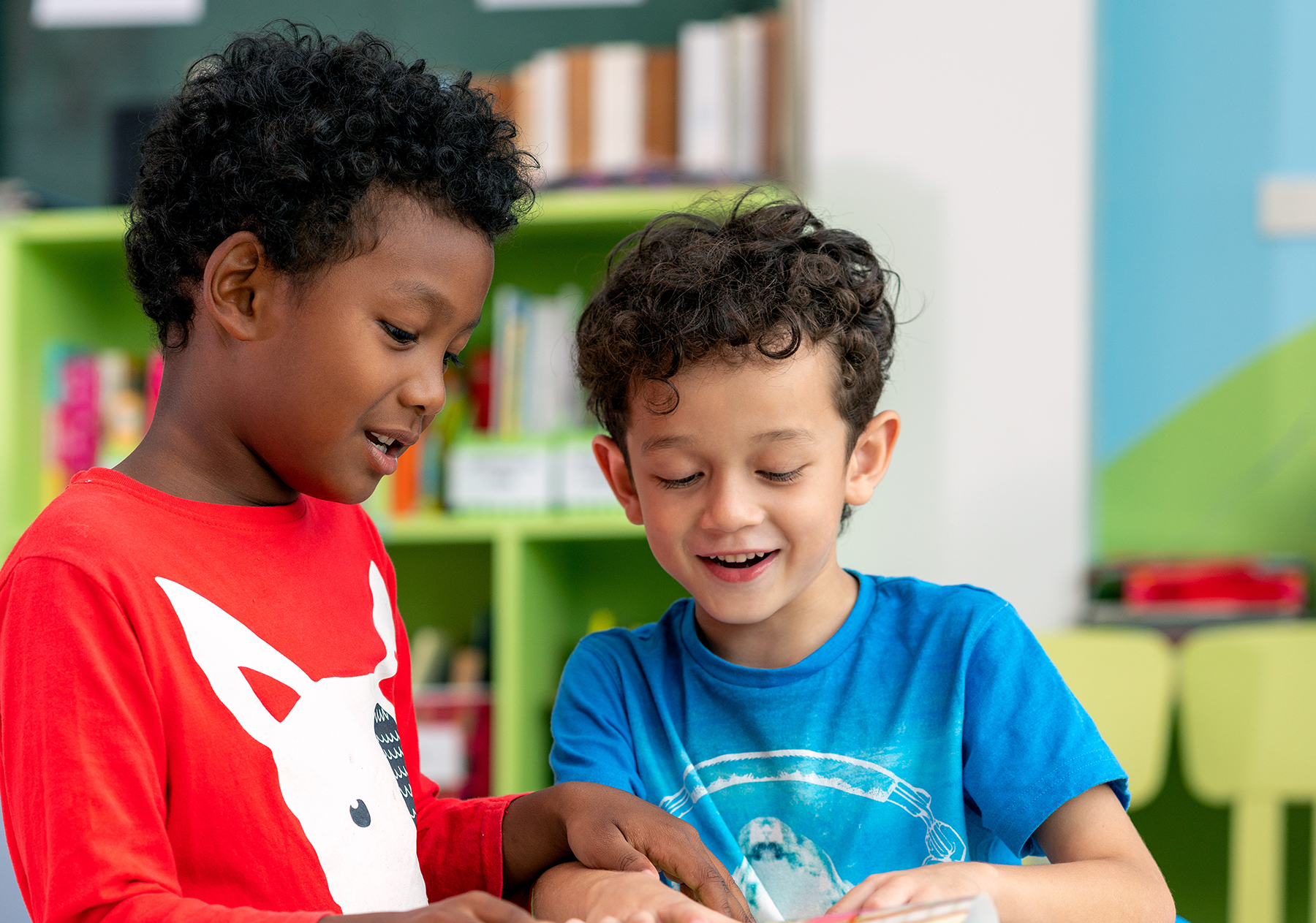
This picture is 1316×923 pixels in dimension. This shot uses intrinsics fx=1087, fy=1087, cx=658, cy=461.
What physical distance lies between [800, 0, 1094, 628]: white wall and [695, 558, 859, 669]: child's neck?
1233 mm

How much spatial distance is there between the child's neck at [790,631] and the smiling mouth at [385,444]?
32 cm

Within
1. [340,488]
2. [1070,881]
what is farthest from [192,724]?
[1070,881]

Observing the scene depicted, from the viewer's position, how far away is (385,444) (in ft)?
2.45

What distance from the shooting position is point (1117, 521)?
2.29 m

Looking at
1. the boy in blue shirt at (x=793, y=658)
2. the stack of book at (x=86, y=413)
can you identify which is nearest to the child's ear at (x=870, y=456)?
the boy in blue shirt at (x=793, y=658)

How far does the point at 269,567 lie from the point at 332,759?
0.13 meters

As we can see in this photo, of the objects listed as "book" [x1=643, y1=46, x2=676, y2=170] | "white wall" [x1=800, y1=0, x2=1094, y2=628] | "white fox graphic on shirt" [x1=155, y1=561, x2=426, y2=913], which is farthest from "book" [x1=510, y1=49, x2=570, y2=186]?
"white fox graphic on shirt" [x1=155, y1=561, x2=426, y2=913]

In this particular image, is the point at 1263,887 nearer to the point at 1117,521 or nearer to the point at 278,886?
the point at 1117,521

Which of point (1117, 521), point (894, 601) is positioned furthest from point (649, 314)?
point (1117, 521)

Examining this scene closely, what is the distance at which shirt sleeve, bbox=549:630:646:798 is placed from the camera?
839mm

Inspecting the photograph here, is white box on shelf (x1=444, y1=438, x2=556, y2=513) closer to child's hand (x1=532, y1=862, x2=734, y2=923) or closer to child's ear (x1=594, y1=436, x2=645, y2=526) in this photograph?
child's ear (x1=594, y1=436, x2=645, y2=526)

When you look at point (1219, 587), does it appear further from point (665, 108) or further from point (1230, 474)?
point (665, 108)

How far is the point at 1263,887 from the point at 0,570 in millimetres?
1929

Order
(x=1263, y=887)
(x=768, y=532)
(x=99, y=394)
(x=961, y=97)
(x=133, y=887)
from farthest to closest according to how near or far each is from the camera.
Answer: (x=99, y=394) → (x=961, y=97) → (x=1263, y=887) → (x=768, y=532) → (x=133, y=887)
